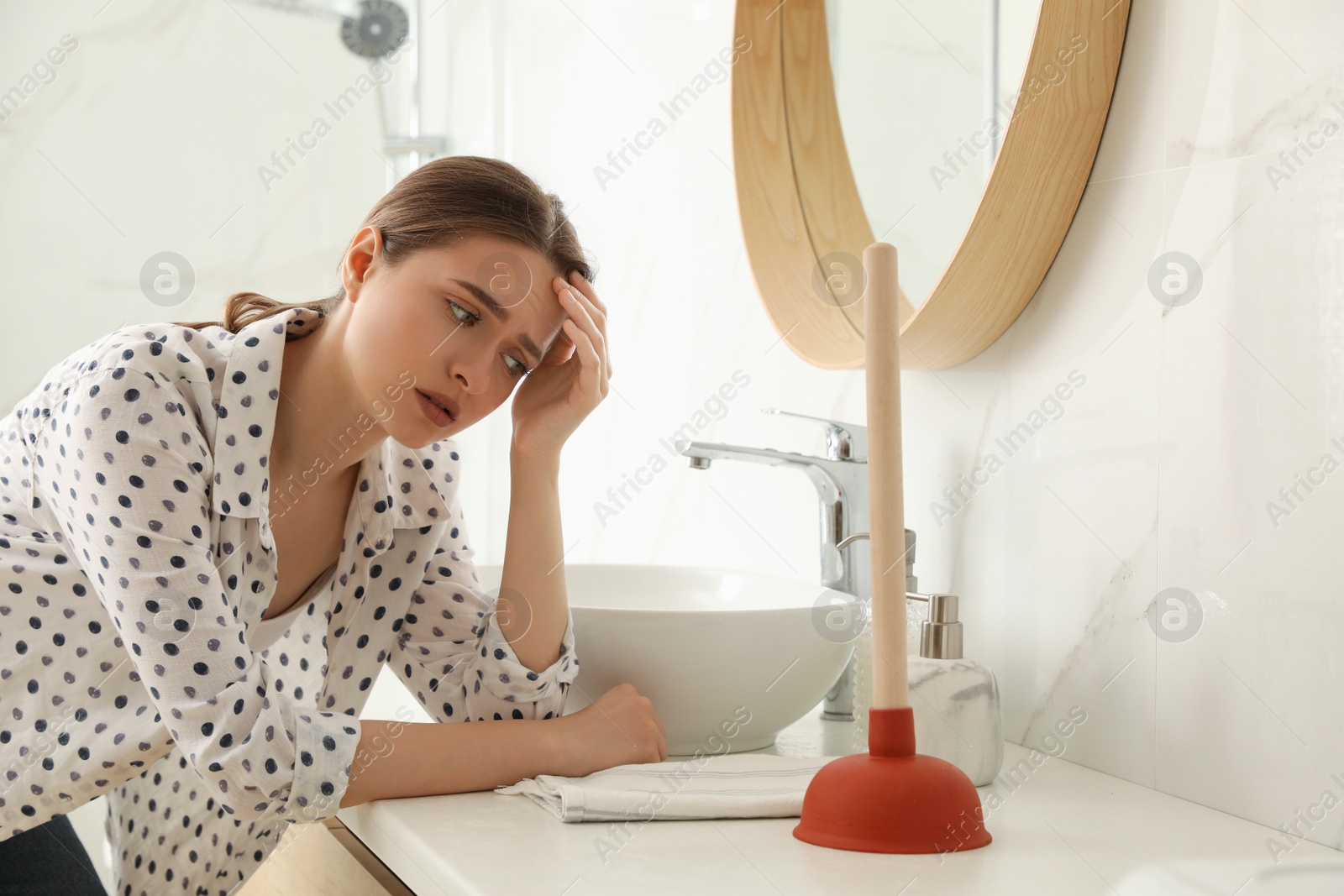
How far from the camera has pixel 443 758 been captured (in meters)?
0.75

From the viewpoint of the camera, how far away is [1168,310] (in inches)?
30.2

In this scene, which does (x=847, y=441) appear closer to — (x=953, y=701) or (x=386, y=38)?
(x=953, y=701)

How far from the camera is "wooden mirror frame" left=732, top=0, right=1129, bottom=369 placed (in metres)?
0.81

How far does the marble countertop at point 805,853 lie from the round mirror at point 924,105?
1.49 feet

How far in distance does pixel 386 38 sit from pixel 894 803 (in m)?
1.95

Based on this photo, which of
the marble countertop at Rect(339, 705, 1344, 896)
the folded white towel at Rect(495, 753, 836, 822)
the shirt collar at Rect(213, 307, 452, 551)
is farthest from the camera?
the shirt collar at Rect(213, 307, 452, 551)

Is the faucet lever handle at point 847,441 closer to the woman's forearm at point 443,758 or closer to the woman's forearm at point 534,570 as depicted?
the woman's forearm at point 534,570

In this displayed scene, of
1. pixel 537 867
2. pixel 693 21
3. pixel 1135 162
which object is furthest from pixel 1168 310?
pixel 693 21

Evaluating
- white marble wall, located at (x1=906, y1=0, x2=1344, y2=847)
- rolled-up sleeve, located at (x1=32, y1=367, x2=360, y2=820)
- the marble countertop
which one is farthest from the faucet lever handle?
rolled-up sleeve, located at (x1=32, y1=367, x2=360, y2=820)

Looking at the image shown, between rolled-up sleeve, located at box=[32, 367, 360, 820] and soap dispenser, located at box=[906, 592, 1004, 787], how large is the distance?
394 millimetres

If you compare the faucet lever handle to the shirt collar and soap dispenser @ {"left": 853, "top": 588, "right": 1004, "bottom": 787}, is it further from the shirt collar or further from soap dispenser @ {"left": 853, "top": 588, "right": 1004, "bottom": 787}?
the shirt collar

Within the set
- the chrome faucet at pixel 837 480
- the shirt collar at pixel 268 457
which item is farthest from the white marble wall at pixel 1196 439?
the shirt collar at pixel 268 457

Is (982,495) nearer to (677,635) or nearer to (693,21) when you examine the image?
(677,635)

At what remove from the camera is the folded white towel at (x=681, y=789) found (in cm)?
69
